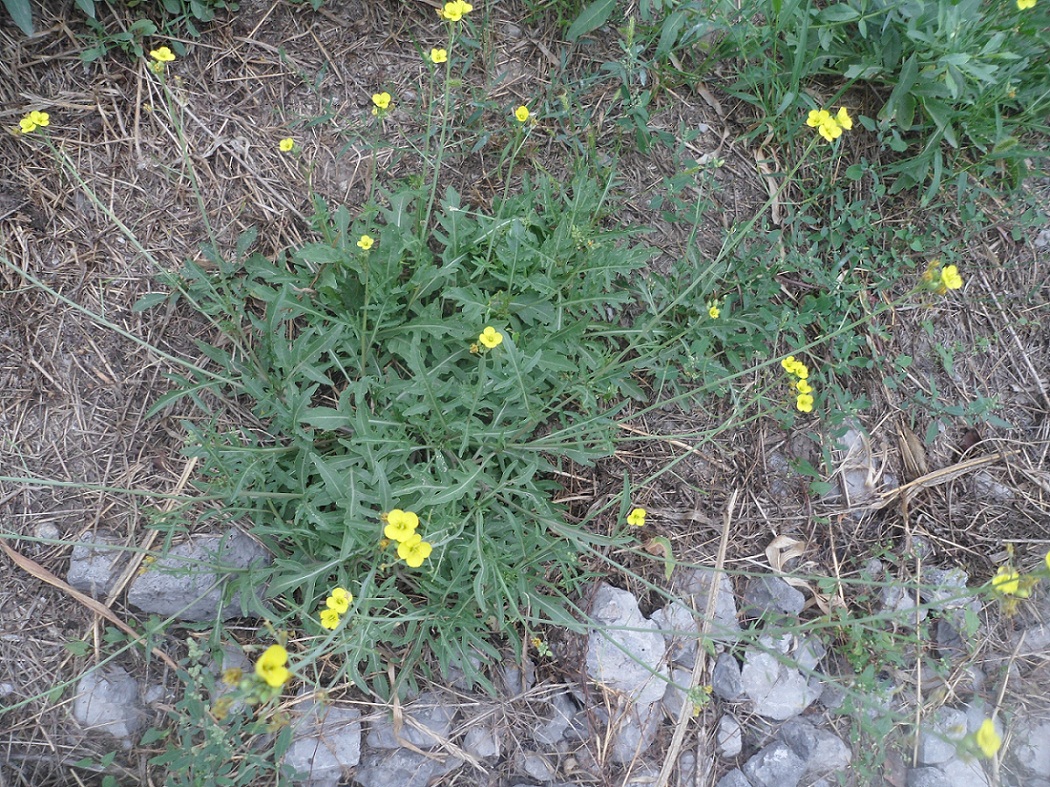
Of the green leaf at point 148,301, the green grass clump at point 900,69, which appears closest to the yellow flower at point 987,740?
the green grass clump at point 900,69

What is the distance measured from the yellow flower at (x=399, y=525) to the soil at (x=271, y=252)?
3.51 ft

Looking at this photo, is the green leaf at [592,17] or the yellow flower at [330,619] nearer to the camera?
the yellow flower at [330,619]

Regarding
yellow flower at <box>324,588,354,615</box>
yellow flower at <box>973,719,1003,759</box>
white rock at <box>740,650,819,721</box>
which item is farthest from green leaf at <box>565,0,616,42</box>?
yellow flower at <box>973,719,1003,759</box>

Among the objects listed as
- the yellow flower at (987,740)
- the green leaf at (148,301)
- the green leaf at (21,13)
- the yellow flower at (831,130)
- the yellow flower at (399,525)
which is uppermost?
the yellow flower at (831,130)

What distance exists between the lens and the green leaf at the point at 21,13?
8.32 feet

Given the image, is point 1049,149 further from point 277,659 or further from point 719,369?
point 277,659

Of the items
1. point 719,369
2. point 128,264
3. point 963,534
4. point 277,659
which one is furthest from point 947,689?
point 128,264

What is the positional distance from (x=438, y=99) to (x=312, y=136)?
0.53 metres

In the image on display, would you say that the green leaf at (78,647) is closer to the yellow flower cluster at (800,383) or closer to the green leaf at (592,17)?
the yellow flower cluster at (800,383)

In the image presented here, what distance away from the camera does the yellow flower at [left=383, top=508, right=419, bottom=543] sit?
1813 mm

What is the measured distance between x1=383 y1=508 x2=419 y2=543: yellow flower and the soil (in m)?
1.07

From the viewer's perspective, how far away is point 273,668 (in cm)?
144

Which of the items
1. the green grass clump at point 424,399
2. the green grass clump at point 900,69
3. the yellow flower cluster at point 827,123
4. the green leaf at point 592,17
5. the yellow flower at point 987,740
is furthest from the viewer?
the green leaf at point 592,17

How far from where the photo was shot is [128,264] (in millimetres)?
2738
